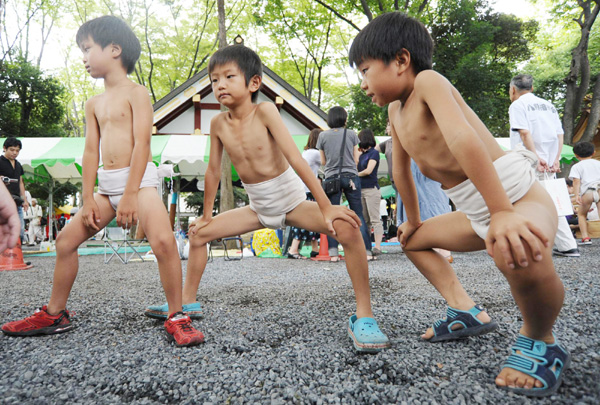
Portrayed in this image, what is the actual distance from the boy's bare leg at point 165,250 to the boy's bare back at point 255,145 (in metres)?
0.54

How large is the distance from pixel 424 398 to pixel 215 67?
6.32ft

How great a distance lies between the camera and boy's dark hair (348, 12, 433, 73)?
1.52 m

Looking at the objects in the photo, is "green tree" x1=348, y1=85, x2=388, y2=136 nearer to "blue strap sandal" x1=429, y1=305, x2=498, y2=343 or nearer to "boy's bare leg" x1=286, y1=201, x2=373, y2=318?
"boy's bare leg" x1=286, y1=201, x2=373, y2=318

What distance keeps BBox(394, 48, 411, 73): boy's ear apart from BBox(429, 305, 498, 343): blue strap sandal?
111 centimetres

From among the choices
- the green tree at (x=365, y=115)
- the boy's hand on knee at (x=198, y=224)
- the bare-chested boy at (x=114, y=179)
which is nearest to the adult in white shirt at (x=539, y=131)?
the boy's hand on knee at (x=198, y=224)

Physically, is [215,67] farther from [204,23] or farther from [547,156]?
[204,23]

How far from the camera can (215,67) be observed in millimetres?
2168

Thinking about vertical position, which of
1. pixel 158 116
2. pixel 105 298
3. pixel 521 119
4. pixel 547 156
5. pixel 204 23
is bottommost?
pixel 105 298

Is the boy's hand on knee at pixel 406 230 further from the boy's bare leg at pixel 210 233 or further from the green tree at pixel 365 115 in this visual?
the green tree at pixel 365 115

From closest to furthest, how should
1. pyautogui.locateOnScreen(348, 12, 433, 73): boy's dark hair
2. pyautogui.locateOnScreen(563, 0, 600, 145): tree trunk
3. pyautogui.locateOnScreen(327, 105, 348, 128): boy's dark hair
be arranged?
pyautogui.locateOnScreen(348, 12, 433, 73): boy's dark hair
pyautogui.locateOnScreen(327, 105, 348, 128): boy's dark hair
pyautogui.locateOnScreen(563, 0, 600, 145): tree trunk

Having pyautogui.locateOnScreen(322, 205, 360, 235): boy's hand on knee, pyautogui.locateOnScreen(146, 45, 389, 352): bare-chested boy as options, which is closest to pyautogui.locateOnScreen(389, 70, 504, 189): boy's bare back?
pyautogui.locateOnScreen(322, 205, 360, 235): boy's hand on knee

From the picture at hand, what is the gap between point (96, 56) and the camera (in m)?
2.11

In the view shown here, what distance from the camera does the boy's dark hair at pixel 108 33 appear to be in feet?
6.90

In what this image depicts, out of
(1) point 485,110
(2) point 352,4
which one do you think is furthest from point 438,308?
(1) point 485,110
